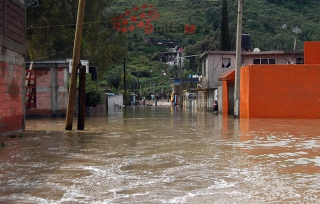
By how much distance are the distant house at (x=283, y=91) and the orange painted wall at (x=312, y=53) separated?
2519 mm

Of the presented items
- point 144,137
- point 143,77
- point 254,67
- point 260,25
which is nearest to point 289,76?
point 254,67

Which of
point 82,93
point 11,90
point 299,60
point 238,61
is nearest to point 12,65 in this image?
point 11,90

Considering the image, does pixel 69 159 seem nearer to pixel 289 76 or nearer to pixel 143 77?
pixel 289 76

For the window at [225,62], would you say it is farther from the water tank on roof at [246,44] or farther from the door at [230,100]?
the door at [230,100]

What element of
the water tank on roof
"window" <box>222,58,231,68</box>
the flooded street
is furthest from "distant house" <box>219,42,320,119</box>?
the water tank on roof

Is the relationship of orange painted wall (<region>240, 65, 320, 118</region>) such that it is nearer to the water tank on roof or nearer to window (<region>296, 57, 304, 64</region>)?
window (<region>296, 57, 304, 64</region>)

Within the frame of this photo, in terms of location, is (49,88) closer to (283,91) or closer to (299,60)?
(283,91)

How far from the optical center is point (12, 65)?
17469 mm

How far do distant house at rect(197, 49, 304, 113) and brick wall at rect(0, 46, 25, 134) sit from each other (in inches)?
901

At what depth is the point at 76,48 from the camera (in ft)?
60.0

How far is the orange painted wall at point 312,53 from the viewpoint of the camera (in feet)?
103

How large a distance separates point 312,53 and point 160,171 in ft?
82.0

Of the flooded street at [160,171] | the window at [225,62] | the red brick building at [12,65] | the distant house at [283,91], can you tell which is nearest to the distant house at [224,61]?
the window at [225,62]

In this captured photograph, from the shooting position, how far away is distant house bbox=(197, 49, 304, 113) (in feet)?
148
